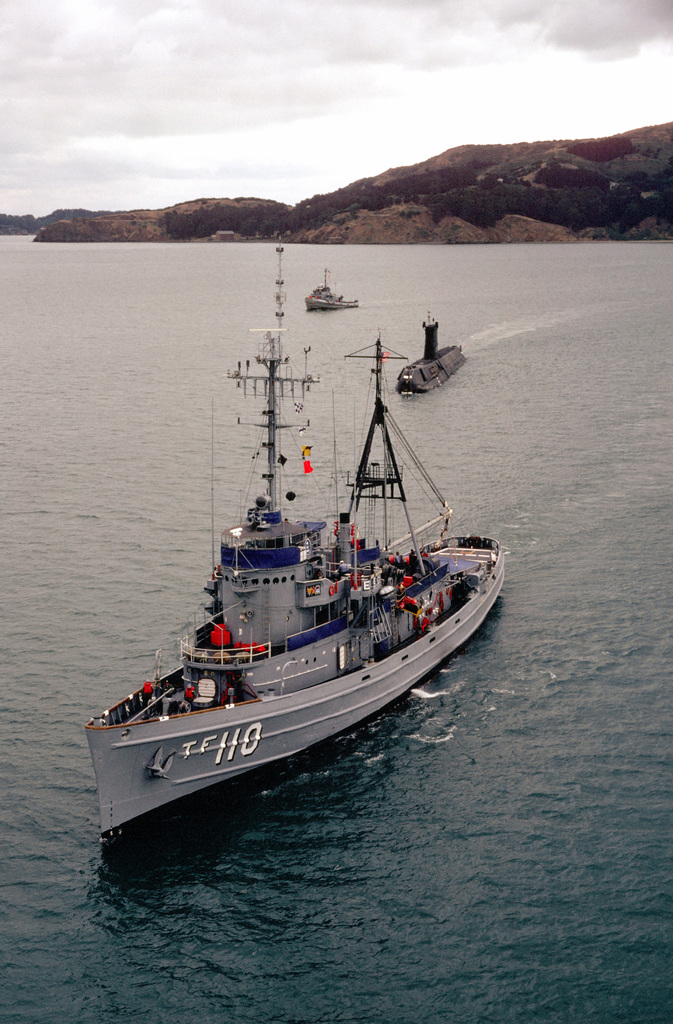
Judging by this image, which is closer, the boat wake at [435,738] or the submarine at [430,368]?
the boat wake at [435,738]

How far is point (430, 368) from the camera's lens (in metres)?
125

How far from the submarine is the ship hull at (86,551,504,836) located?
246 feet

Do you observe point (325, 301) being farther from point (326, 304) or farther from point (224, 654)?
point (224, 654)

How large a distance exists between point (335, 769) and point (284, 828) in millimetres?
4513

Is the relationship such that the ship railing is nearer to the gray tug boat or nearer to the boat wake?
the gray tug boat

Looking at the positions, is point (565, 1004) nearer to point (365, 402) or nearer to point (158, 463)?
point (158, 463)

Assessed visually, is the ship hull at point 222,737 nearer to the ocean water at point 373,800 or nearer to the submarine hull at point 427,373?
the ocean water at point 373,800

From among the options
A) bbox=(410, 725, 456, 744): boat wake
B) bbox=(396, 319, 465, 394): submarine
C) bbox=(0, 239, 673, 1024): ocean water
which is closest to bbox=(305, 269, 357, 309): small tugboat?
bbox=(396, 319, 465, 394): submarine

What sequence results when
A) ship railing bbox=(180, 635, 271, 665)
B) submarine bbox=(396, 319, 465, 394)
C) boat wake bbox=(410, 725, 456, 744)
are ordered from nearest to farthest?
ship railing bbox=(180, 635, 271, 665) → boat wake bbox=(410, 725, 456, 744) → submarine bbox=(396, 319, 465, 394)

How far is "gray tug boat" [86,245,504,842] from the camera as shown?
3753 cm

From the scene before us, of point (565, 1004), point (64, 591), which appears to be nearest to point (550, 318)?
point (64, 591)

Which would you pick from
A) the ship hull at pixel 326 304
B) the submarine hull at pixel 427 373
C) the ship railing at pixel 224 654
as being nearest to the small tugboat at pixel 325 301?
the ship hull at pixel 326 304

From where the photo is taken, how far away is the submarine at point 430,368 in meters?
119

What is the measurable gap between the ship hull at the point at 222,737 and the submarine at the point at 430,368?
74.9m
